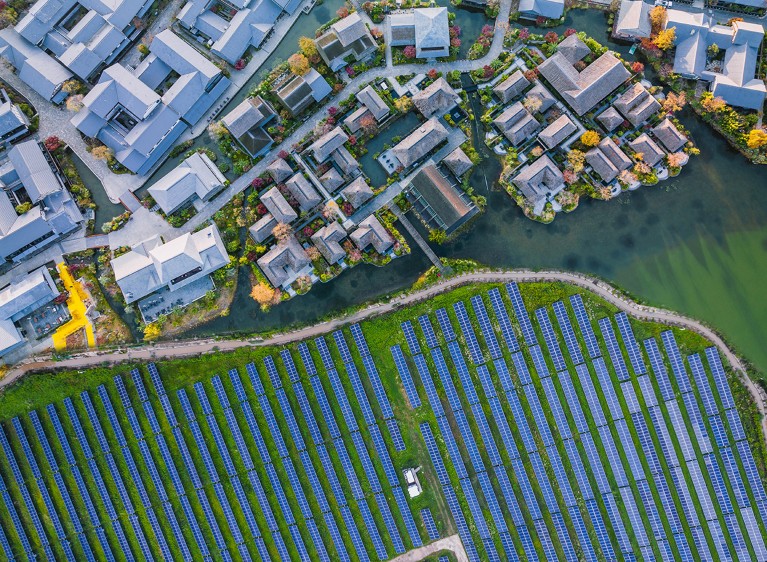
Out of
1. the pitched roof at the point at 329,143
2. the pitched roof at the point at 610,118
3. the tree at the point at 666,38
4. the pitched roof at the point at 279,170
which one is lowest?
the pitched roof at the point at 610,118

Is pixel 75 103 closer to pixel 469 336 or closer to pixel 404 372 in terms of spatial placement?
pixel 404 372

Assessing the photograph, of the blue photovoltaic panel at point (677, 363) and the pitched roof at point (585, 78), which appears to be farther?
the blue photovoltaic panel at point (677, 363)

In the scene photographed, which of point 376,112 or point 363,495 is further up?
point 376,112

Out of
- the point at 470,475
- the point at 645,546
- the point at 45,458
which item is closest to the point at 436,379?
the point at 470,475

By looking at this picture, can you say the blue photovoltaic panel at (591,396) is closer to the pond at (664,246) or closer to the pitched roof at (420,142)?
the pond at (664,246)

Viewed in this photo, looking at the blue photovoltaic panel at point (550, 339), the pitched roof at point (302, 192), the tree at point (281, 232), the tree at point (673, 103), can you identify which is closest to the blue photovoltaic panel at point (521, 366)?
the blue photovoltaic panel at point (550, 339)

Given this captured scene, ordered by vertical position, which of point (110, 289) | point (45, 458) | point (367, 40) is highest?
point (367, 40)

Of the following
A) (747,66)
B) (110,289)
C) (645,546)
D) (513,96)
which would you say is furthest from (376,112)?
(645,546)

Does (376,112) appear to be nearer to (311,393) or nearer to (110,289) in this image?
(311,393)
